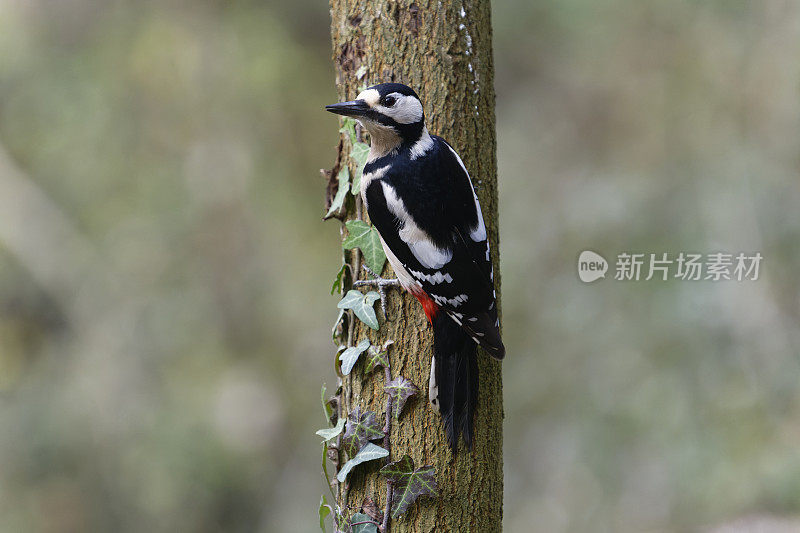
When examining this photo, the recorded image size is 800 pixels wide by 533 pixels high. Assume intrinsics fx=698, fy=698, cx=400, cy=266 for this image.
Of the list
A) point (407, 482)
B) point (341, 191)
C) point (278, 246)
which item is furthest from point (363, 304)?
point (278, 246)

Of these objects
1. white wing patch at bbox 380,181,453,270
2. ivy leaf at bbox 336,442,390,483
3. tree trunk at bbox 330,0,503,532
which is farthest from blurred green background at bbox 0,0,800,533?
ivy leaf at bbox 336,442,390,483

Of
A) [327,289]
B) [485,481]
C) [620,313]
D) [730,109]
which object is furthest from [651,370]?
[485,481]

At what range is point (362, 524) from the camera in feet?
5.12

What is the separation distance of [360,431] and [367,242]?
45 centimetres

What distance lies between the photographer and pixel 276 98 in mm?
4770

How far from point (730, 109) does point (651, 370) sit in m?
1.65

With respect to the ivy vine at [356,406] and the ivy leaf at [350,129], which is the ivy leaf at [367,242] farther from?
the ivy leaf at [350,129]

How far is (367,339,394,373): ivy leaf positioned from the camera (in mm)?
1594

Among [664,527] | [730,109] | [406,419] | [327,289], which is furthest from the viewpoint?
[327,289]

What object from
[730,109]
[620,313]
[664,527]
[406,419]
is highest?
[730,109]

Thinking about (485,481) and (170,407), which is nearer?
(485,481)

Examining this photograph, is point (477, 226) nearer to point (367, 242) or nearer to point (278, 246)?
point (367, 242)

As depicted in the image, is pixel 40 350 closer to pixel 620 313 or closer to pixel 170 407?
pixel 170 407

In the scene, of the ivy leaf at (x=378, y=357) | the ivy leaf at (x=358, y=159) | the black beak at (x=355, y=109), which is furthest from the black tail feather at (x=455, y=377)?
the black beak at (x=355, y=109)
